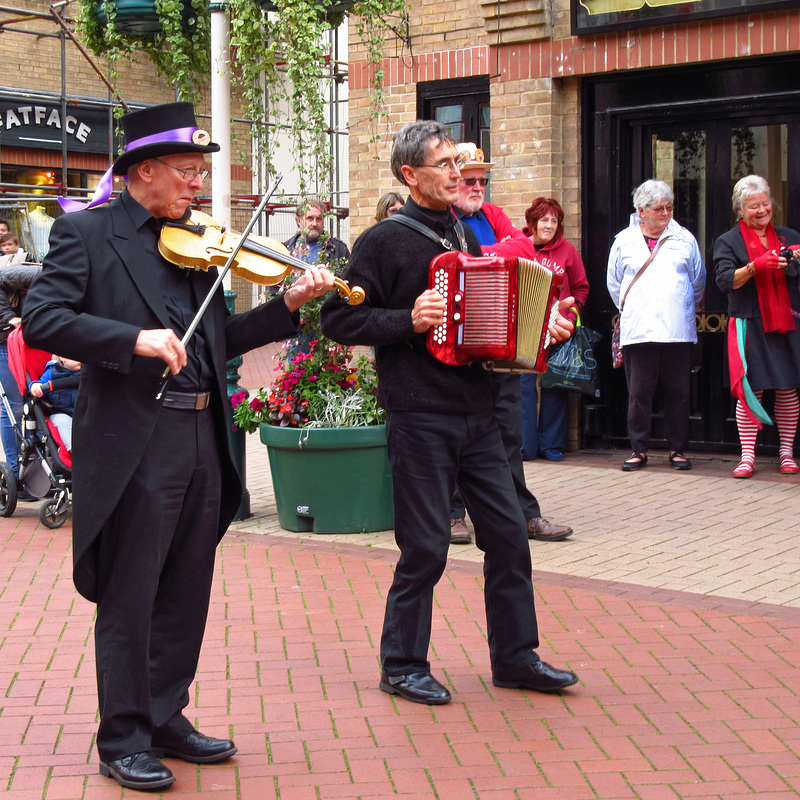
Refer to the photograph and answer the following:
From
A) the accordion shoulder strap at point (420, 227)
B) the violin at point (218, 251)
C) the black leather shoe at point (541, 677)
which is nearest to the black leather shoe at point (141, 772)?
Answer: the black leather shoe at point (541, 677)

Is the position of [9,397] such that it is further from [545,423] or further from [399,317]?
[399,317]

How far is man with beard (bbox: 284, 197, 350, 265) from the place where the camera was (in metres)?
7.68

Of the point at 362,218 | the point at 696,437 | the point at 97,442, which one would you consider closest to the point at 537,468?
the point at 696,437

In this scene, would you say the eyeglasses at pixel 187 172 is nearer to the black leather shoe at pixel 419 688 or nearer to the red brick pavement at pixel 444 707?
the red brick pavement at pixel 444 707

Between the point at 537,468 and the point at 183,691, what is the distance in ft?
18.6

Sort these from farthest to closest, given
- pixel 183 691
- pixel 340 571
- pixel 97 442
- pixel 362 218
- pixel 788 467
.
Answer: pixel 362 218 → pixel 788 467 → pixel 340 571 → pixel 183 691 → pixel 97 442

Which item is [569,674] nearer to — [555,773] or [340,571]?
[555,773]

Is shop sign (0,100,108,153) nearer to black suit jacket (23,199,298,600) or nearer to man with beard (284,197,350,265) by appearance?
man with beard (284,197,350,265)

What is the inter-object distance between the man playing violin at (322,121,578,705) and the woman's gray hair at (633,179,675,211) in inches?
178

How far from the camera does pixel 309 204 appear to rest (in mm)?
7895

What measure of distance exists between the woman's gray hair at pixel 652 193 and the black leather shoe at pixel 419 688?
5.16m

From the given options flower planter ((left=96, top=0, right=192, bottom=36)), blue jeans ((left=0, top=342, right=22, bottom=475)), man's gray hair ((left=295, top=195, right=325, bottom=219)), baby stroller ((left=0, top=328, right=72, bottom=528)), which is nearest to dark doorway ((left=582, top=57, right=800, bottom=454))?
man's gray hair ((left=295, top=195, right=325, bottom=219))

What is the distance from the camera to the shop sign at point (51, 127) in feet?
67.1

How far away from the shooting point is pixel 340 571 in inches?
254
